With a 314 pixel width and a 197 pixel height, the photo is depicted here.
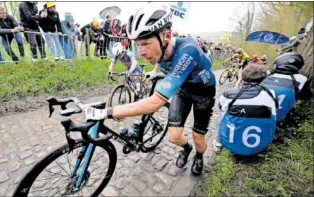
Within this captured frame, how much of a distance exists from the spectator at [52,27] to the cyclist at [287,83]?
7498mm

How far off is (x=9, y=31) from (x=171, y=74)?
711 centimetres

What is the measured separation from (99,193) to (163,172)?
1.03 meters

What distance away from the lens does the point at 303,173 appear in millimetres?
2596

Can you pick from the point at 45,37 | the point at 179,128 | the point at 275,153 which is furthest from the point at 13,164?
the point at 45,37

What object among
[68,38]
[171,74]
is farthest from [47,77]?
[171,74]

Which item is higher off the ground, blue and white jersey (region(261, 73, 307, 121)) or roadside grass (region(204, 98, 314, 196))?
blue and white jersey (region(261, 73, 307, 121))

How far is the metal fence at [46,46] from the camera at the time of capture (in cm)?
712

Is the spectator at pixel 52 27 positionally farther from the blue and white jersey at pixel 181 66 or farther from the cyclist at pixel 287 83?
the cyclist at pixel 287 83

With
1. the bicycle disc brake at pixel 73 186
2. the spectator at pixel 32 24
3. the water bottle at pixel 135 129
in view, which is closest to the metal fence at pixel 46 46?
the spectator at pixel 32 24

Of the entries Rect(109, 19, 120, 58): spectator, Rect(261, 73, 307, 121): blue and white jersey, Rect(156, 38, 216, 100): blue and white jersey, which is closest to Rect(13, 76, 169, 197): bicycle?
Rect(156, 38, 216, 100): blue and white jersey

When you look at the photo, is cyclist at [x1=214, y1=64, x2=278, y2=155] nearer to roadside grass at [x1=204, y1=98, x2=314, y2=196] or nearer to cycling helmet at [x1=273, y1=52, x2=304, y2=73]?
roadside grass at [x1=204, y1=98, x2=314, y2=196]

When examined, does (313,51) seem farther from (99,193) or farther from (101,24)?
(101,24)

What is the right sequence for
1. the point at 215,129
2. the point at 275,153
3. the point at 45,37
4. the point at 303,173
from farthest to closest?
the point at 45,37
the point at 215,129
the point at 275,153
the point at 303,173

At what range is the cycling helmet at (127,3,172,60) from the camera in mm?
2115
